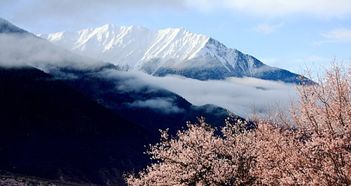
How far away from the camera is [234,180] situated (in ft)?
138

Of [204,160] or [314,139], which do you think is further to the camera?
[204,160]

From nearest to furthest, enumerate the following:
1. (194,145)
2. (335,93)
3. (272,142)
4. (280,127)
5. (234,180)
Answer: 1. (335,93)
2. (272,142)
3. (280,127)
4. (234,180)
5. (194,145)

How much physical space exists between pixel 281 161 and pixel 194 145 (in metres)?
19.8

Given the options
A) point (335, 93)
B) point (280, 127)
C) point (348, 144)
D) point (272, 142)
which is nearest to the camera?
point (348, 144)

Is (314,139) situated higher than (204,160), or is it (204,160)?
(314,139)

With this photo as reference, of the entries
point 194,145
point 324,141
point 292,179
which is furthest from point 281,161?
point 194,145

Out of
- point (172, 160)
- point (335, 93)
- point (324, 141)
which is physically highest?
point (335, 93)

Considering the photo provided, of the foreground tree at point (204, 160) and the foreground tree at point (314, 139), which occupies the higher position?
the foreground tree at point (314, 139)

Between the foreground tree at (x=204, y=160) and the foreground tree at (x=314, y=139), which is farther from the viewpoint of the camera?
the foreground tree at (x=204, y=160)

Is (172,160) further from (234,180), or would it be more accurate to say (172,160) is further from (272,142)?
(272,142)

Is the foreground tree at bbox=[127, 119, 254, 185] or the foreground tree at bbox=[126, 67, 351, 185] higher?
the foreground tree at bbox=[126, 67, 351, 185]

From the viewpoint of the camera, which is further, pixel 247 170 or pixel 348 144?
pixel 247 170

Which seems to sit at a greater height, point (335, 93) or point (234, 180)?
point (335, 93)

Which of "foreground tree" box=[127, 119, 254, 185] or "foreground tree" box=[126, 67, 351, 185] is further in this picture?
"foreground tree" box=[127, 119, 254, 185]
